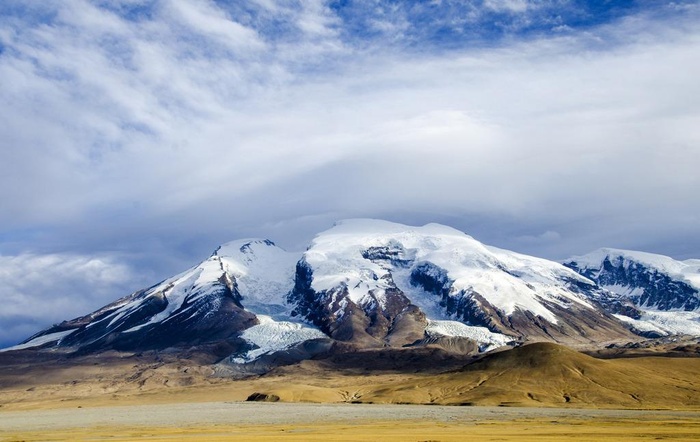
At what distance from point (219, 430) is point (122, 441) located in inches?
1160

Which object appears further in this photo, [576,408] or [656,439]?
[576,408]

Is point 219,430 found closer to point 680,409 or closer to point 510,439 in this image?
point 510,439

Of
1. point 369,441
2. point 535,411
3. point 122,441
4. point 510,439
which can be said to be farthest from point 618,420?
point 122,441

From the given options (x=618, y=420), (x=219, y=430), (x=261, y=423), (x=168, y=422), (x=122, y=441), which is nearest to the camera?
(x=122, y=441)

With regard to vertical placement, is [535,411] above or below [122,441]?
below

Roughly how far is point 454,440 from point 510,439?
6988 mm

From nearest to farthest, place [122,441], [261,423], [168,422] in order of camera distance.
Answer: [122,441] < [261,423] < [168,422]

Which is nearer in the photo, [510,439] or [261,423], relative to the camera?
[510,439]

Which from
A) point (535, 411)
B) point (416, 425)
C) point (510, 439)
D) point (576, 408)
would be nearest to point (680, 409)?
point (576, 408)

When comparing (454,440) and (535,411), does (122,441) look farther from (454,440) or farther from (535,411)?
(535,411)

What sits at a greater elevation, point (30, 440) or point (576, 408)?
point (30, 440)

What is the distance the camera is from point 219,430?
137250mm

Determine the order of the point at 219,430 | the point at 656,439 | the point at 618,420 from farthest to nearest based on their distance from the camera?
the point at 618,420, the point at 219,430, the point at 656,439

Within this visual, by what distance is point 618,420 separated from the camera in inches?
5832
